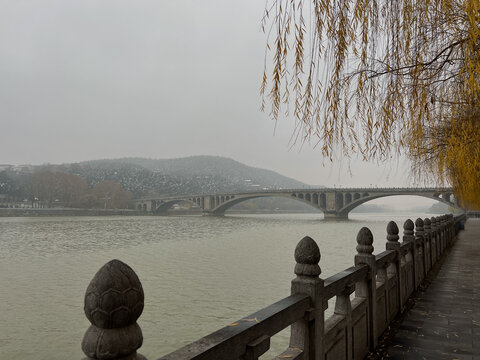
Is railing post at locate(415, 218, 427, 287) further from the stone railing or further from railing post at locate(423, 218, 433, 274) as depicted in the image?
railing post at locate(423, 218, 433, 274)

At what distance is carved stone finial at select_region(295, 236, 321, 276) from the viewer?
10.4 ft

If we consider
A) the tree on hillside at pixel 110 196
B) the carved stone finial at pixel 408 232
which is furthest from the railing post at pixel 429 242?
the tree on hillside at pixel 110 196

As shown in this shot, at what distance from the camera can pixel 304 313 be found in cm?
313

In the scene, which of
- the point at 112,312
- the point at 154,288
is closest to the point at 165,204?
the point at 154,288

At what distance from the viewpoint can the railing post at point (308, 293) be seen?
3.17 meters

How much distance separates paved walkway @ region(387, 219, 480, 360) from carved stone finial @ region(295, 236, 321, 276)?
2.29 m

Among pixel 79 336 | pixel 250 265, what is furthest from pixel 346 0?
pixel 250 265

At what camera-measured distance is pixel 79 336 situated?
9.20m

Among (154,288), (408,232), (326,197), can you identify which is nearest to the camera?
(408,232)

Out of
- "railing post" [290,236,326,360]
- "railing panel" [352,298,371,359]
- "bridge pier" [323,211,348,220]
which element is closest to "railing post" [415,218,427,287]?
"railing panel" [352,298,371,359]

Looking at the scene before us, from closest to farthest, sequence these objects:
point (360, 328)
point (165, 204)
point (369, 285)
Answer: point (360, 328) → point (369, 285) → point (165, 204)

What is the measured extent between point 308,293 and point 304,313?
167 mm

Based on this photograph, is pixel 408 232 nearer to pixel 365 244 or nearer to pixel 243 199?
pixel 365 244

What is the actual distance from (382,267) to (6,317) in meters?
10.3
